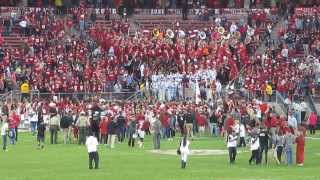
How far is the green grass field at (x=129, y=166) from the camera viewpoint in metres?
36.6

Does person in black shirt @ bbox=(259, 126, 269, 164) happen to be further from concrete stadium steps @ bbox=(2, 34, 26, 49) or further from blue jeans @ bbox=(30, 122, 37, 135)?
concrete stadium steps @ bbox=(2, 34, 26, 49)

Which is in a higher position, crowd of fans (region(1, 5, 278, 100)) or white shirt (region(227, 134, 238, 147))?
crowd of fans (region(1, 5, 278, 100))

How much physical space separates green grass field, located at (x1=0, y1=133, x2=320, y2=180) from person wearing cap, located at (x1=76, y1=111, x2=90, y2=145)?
0.70 meters

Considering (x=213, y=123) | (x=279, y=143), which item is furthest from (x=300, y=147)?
(x=213, y=123)

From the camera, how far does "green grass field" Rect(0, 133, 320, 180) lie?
120 feet

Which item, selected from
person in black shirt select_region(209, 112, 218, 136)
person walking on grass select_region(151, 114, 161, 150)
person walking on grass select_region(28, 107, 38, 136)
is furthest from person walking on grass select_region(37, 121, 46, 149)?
person in black shirt select_region(209, 112, 218, 136)

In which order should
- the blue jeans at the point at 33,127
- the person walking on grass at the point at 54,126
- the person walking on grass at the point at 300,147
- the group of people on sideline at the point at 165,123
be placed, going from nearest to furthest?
the person walking on grass at the point at 300,147 < the group of people on sideline at the point at 165,123 < the person walking on grass at the point at 54,126 < the blue jeans at the point at 33,127

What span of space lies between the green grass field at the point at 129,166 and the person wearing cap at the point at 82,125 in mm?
→ 705

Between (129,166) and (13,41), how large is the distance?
97.6ft

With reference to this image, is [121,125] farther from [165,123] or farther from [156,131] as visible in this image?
[156,131]

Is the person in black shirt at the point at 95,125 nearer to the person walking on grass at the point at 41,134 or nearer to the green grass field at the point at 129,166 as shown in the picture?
the green grass field at the point at 129,166

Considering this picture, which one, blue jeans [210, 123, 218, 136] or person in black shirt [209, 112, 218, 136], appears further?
blue jeans [210, 123, 218, 136]

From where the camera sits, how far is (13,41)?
2677 inches

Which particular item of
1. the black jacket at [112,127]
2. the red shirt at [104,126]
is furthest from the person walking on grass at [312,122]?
the black jacket at [112,127]
